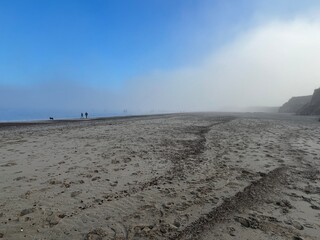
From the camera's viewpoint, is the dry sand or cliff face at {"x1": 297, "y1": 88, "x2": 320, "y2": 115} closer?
the dry sand

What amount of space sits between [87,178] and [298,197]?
6.66m

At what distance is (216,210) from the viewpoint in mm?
6391

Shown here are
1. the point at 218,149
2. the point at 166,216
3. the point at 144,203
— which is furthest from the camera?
the point at 218,149

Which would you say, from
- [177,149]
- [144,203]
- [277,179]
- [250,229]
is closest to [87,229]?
[144,203]

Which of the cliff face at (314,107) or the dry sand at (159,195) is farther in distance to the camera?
the cliff face at (314,107)

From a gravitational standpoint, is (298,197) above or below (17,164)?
below

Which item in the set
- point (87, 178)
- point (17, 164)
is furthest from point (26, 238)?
point (17, 164)

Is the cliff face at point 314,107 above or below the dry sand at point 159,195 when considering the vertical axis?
above

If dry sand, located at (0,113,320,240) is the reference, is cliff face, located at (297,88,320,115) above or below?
above

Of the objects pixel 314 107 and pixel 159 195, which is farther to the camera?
pixel 314 107

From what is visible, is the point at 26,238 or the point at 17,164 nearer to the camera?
the point at 26,238

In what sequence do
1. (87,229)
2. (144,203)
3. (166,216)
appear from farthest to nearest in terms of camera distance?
(144,203), (166,216), (87,229)

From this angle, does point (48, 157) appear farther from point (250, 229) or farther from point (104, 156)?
point (250, 229)

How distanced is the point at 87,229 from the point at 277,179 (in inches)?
262
